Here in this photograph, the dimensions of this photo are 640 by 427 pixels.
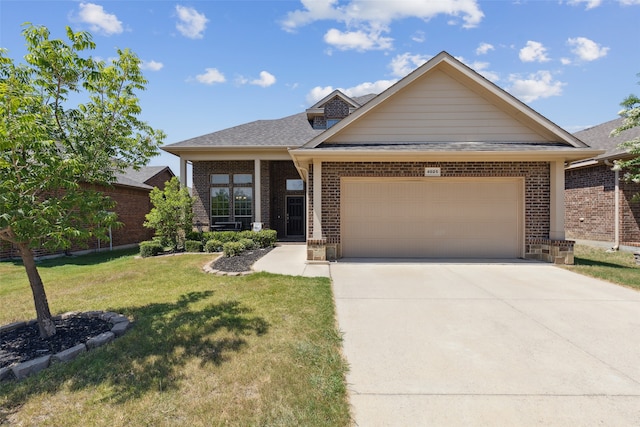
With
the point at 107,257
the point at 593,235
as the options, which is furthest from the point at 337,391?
the point at 593,235

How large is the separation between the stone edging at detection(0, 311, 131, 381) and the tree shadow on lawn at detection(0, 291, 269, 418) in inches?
5.2

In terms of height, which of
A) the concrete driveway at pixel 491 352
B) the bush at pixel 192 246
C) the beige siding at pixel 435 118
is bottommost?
A: the concrete driveway at pixel 491 352

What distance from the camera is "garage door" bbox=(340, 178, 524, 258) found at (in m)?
9.20

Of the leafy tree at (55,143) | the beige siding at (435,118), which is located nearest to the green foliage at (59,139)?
the leafy tree at (55,143)

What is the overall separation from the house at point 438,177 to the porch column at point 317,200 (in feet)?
0.10

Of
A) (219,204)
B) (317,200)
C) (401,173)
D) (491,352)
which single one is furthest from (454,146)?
(219,204)

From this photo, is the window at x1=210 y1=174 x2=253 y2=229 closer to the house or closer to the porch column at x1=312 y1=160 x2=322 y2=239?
the house

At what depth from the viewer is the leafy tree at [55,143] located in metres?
3.40

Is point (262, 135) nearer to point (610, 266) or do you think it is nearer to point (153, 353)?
point (153, 353)

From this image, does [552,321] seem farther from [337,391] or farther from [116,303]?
[116,303]

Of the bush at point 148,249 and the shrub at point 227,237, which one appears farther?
the shrub at point 227,237

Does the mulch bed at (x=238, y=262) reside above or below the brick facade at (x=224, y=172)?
below

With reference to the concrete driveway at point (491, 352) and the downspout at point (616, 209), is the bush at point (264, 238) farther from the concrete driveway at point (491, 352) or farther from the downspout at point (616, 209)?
the downspout at point (616, 209)

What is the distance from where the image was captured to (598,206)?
12742 millimetres
